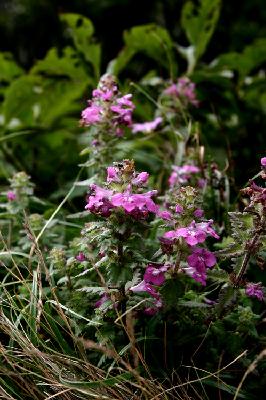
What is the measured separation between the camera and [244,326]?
1.36 metres

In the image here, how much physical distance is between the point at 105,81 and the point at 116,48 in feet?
11.3

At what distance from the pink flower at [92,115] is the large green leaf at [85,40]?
3.75ft

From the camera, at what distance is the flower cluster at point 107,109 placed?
1.63 m

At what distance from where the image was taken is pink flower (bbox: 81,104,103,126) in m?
1.63

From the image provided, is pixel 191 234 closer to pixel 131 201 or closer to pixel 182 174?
pixel 131 201

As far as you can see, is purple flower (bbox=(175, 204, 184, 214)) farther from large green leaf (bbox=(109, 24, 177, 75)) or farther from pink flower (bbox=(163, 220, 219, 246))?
large green leaf (bbox=(109, 24, 177, 75))

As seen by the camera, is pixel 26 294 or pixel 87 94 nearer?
pixel 26 294

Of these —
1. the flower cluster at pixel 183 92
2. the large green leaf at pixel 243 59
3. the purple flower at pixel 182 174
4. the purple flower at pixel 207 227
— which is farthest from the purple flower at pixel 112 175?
the large green leaf at pixel 243 59

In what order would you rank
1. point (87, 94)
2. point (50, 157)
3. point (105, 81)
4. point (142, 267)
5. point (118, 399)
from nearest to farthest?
point (118, 399) < point (142, 267) < point (105, 81) < point (50, 157) < point (87, 94)

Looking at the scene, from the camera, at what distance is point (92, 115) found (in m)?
1.65

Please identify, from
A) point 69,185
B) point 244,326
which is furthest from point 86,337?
point 69,185

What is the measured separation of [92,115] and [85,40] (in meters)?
1.26

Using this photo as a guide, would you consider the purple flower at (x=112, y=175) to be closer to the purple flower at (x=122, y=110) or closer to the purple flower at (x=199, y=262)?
the purple flower at (x=199, y=262)

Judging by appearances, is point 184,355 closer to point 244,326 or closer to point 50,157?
point 244,326
